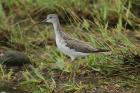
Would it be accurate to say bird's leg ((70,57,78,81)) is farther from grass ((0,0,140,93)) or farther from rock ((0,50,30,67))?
rock ((0,50,30,67))

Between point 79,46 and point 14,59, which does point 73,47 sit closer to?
point 79,46

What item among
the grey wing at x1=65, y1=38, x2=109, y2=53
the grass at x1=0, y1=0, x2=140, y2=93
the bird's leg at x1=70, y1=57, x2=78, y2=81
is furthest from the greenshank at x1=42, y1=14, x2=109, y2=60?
the grass at x1=0, y1=0, x2=140, y2=93

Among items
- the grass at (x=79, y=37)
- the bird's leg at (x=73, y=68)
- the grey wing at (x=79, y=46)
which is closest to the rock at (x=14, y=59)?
the grass at (x=79, y=37)

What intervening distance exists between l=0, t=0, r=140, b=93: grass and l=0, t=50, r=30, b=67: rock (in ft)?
0.57

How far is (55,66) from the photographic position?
25.5 ft

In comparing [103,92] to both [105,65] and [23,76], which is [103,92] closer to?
[105,65]

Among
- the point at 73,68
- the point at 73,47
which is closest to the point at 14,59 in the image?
the point at 73,68

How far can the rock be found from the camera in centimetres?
806

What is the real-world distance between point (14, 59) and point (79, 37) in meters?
1.00

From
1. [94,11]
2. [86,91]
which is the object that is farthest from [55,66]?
[94,11]

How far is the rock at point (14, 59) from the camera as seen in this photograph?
317 inches

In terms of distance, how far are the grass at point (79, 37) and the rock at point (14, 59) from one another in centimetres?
17

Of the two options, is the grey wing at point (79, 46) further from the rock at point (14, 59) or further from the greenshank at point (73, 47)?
the rock at point (14, 59)

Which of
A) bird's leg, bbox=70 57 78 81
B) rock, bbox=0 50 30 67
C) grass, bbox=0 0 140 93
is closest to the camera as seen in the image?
grass, bbox=0 0 140 93
